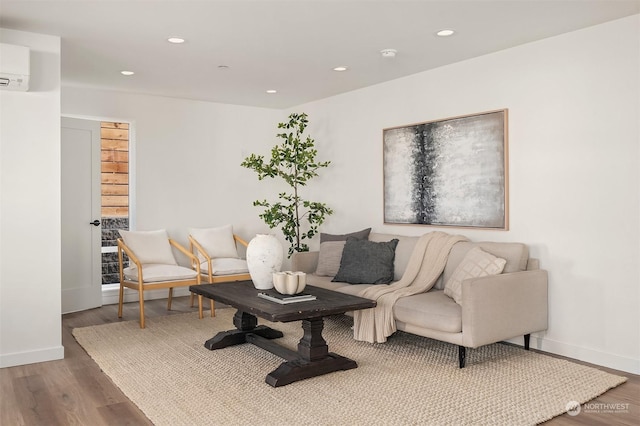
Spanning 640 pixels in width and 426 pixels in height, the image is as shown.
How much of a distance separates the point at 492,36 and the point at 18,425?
12.9ft

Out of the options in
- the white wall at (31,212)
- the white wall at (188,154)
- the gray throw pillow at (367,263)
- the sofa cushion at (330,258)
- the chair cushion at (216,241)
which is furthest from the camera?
the white wall at (188,154)

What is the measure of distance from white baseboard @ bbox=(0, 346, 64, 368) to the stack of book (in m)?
1.60

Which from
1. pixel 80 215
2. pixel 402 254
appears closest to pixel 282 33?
pixel 402 254

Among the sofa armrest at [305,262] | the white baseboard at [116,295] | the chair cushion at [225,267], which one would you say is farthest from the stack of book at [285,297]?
the white baseboard at [116,295]

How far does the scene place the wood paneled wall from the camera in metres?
6.83

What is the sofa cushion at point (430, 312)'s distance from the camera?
141 inches

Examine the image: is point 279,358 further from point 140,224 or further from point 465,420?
point 140,224

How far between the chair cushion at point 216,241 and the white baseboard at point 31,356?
2201mm

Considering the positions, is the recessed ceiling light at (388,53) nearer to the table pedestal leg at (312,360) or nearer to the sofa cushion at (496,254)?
the sofa cushion at (496,254)

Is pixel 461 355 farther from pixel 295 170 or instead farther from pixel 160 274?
A: pixel 295 170

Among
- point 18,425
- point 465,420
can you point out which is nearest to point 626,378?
point 465,420

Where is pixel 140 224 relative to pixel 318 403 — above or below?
above

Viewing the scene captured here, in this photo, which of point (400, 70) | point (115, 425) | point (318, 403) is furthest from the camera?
point (400, 70)

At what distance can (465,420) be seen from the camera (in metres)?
2.75
